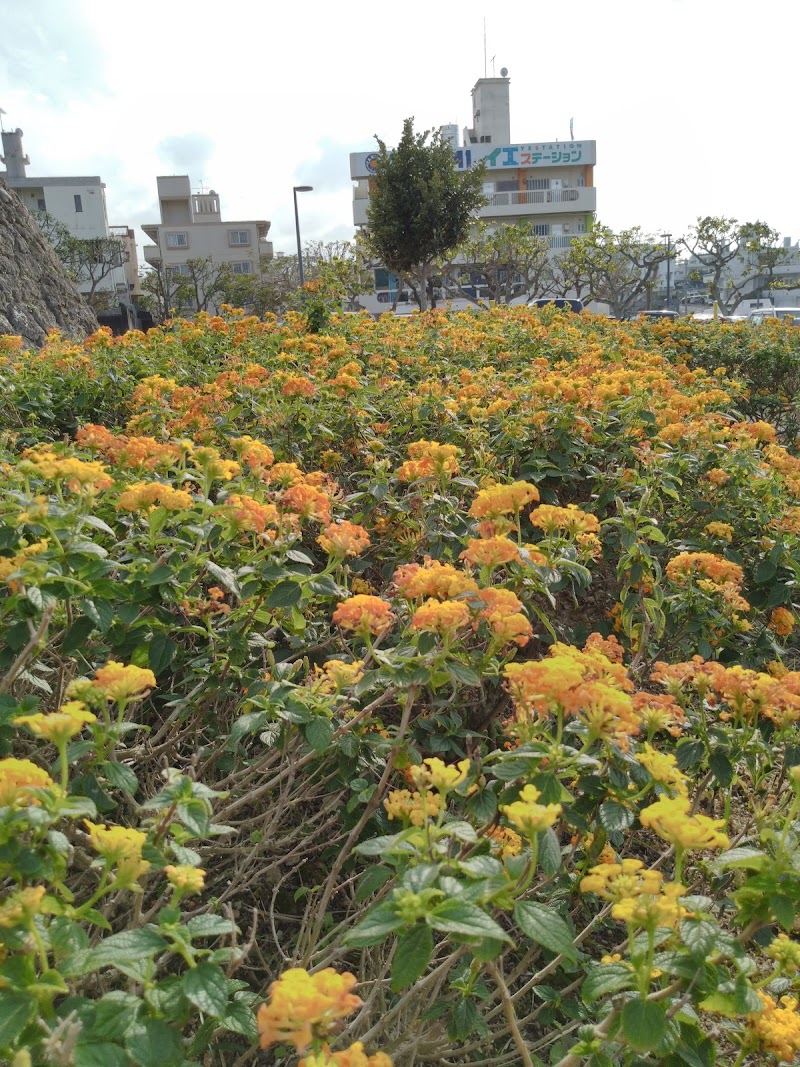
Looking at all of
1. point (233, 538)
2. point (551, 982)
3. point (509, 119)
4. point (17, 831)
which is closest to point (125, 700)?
point (17, 831)

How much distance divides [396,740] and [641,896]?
53 centimetres

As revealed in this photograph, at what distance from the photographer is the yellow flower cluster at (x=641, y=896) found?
0.82 meters

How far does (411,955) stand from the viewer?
0.81 metres

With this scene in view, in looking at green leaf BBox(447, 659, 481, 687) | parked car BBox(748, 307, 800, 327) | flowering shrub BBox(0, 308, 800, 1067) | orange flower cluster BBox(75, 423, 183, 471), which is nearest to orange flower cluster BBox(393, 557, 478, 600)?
flowering shrub BBox(0, 308, 800, 1067)

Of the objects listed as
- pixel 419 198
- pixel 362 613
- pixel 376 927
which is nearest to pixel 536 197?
pixel 419 198

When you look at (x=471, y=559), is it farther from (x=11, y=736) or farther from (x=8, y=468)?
(x=8, y=468)

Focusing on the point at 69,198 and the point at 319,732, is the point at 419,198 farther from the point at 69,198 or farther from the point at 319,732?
the point at 69,198

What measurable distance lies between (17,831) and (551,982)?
1240 millimetres

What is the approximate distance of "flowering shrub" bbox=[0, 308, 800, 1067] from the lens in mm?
871

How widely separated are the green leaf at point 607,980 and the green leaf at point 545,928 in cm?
6

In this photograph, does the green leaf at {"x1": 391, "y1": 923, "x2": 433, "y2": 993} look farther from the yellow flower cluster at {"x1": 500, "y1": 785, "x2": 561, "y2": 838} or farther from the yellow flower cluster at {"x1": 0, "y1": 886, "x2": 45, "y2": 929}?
the yellow flower cluster at {"x1": 0, "y1": 886, "x2": 45, "y2": 929}

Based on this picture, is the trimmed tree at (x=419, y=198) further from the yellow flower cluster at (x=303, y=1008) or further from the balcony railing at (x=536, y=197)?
the balcony railing at (x=536, y=197)

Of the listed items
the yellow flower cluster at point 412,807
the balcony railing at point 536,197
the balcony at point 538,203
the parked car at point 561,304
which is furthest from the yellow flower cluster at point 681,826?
the balcony railing at point 536,197

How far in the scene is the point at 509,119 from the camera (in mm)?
47000
